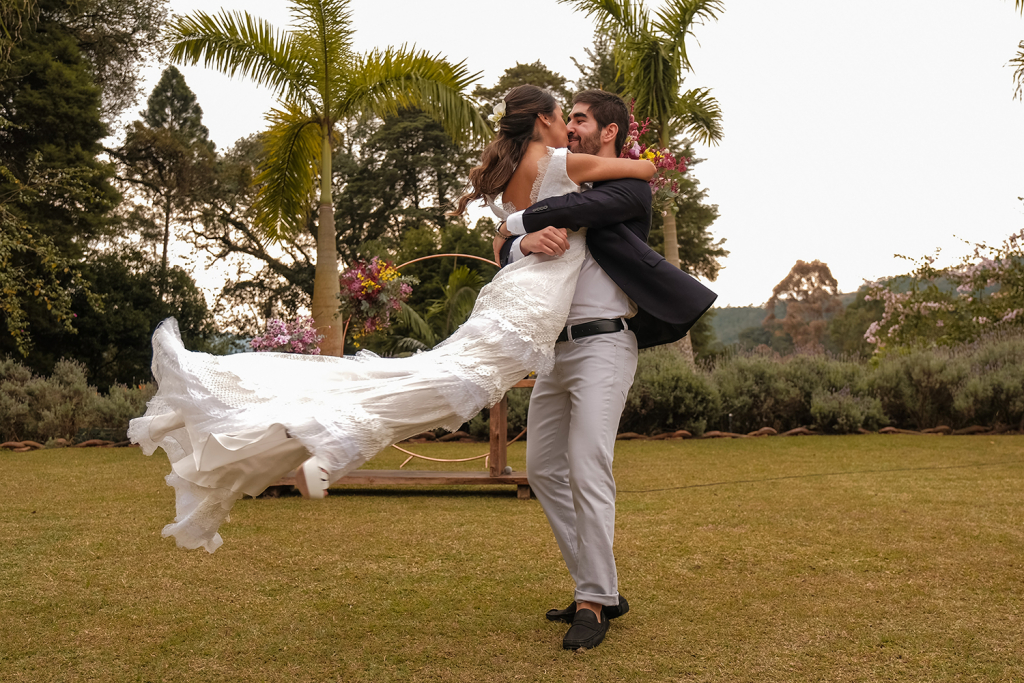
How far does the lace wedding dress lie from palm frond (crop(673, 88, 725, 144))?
13.9 metres

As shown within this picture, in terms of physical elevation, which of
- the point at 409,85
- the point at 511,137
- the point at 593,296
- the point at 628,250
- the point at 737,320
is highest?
the point at 409,85

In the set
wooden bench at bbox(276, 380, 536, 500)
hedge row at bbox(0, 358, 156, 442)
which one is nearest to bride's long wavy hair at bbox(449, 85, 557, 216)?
wooden bench at bbox(276, 380, 536, 500)

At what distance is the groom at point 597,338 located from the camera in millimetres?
2867

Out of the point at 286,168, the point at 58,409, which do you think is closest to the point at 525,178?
the point at 58,409

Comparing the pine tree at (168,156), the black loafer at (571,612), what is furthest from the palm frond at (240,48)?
the pine tree at (168,156)

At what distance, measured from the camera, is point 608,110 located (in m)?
3.18

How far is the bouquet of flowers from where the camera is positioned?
8.09m

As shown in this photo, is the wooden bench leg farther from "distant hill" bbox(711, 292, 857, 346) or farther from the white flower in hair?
"distant hill" bbox(711, 292, 857, 346)

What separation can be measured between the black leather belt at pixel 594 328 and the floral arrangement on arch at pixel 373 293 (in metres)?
4.89

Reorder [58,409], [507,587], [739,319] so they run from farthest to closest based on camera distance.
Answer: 1. [739,319]
2. [58,409]
3. [507,587]

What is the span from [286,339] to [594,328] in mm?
5719

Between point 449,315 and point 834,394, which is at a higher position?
point 449,315

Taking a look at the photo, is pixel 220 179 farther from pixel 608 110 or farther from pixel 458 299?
pixel 608 110

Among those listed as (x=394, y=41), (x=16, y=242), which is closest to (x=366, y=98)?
(x=394, y=41)
